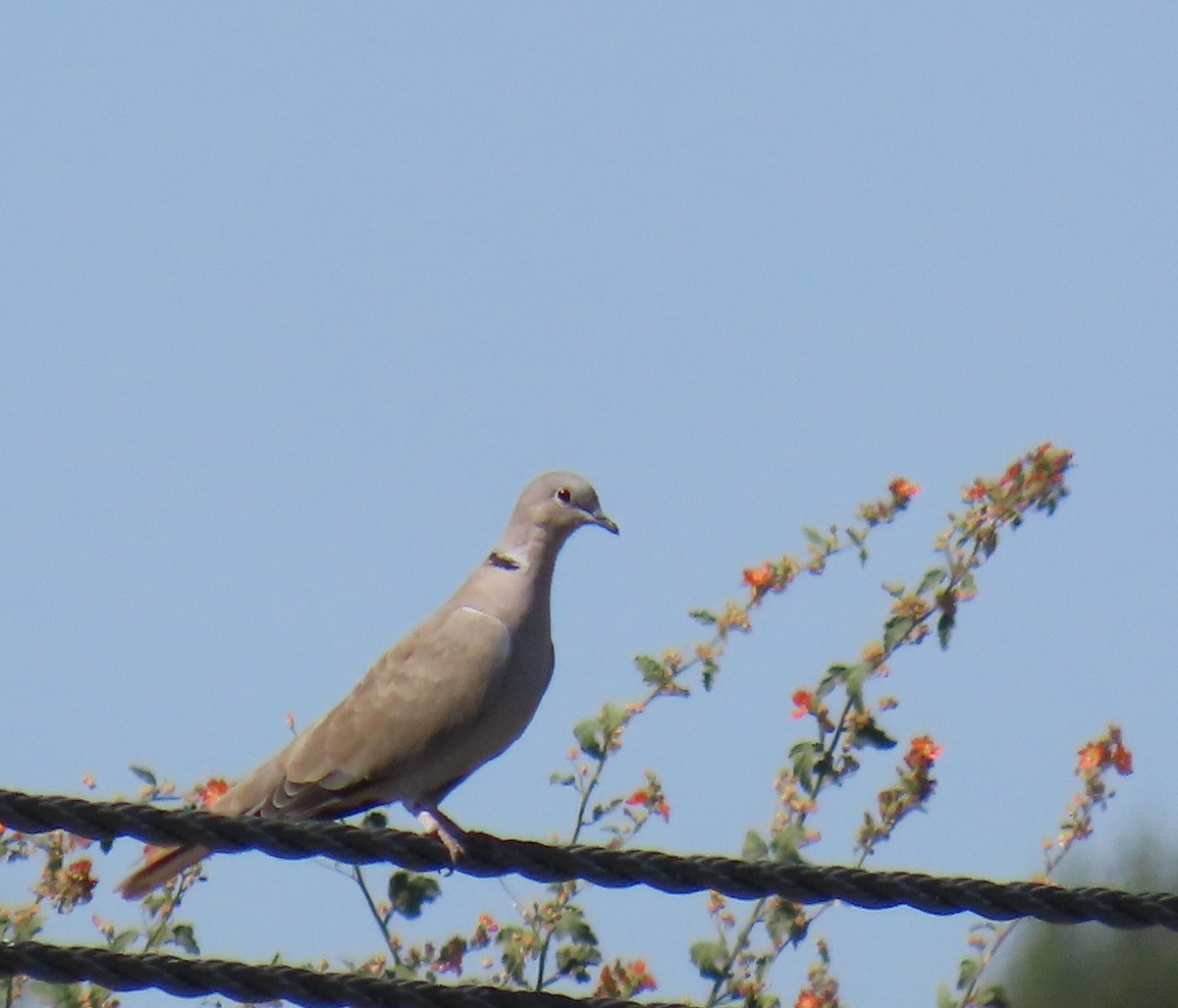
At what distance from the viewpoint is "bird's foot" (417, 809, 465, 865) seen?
18.5ft

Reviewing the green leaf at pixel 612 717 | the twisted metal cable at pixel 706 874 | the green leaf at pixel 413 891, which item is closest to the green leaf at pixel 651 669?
the green leaf at pixel 612 717

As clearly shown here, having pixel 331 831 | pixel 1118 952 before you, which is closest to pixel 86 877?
pixel 331 831

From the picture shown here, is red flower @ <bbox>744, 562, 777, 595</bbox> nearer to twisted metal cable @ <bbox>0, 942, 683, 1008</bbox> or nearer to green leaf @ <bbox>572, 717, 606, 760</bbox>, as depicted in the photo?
green leaf @ <bbox>572, 717, 606, 760</bbox>

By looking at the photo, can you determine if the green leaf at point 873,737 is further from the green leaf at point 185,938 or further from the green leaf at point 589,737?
the green leaf at point 185,938

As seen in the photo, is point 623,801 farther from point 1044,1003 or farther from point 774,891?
point 1044,1003

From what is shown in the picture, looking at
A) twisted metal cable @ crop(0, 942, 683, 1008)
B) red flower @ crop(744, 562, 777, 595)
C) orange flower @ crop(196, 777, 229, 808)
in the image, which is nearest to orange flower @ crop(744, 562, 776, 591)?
red flower @ crop(744, 562, 777, 595)

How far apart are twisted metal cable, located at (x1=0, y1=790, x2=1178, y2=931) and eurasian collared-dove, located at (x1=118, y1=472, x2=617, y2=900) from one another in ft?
7.17

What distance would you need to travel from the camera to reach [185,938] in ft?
19.3

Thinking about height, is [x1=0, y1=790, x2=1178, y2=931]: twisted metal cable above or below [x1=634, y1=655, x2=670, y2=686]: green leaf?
below

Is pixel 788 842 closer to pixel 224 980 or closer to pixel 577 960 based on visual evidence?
pixel 577 960

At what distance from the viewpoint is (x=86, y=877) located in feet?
19.2

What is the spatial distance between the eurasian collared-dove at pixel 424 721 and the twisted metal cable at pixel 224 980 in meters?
2.38

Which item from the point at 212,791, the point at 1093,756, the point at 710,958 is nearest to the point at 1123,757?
the point at 1093,756

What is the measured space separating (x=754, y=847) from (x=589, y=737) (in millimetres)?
591
